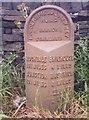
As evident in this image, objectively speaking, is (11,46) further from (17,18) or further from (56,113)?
(56,113)

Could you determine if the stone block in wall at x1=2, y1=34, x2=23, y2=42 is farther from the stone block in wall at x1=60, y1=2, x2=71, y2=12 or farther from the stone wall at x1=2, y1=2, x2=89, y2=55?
the stone block in wall at x1=60, y1=2, x2=71, y2=12

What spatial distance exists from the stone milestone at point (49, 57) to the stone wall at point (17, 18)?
3.58ft

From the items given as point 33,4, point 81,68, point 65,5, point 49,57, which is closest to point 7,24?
point 33,4

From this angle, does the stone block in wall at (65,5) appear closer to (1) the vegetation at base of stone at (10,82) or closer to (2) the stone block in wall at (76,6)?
(2) the stone block in wall at (76,6)

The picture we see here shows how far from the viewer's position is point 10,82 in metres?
4.98

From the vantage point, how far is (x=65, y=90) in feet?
14.7

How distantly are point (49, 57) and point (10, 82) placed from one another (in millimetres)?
858

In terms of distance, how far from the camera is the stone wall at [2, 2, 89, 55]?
5.56 m

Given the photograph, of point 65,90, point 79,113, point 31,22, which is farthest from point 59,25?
point 79,113

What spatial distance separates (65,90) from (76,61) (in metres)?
0.81

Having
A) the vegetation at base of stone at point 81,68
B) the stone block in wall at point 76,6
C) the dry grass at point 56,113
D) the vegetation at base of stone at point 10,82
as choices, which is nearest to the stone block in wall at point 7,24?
the vegetation at base of stone at point 10,82

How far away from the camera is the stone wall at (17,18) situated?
18.2 ft

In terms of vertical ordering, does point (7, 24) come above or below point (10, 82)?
above

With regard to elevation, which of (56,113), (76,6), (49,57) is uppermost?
(76,6)
